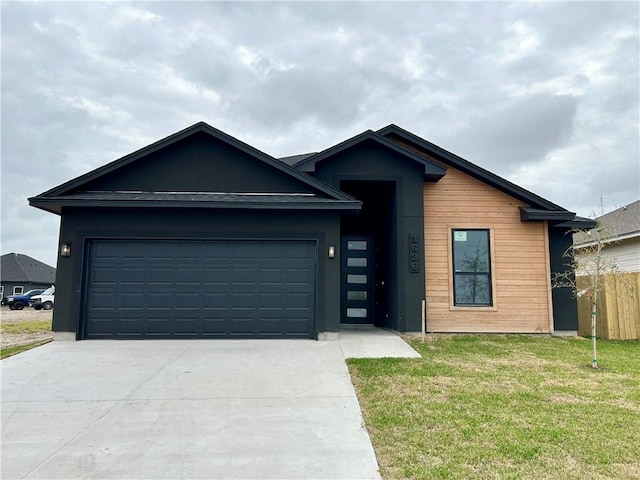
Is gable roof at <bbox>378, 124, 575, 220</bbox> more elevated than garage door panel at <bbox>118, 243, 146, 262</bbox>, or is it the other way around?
gable roof at <bbox>378, 124, 575, 220</bbox>

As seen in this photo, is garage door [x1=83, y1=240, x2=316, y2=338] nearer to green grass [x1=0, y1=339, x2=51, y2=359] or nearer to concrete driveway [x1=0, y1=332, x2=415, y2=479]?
green grass [x1=0, y1=339, x2=51, y2=359]

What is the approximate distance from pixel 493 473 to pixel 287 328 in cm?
599

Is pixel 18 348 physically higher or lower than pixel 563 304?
lower

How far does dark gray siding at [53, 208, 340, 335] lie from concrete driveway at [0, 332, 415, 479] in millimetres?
1558

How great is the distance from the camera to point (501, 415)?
4316 mm

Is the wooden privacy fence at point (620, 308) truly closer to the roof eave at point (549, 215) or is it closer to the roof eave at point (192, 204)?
the roof eave at point (549, 215)

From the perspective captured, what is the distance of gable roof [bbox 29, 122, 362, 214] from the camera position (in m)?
8.45

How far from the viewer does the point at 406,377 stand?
19.0ft

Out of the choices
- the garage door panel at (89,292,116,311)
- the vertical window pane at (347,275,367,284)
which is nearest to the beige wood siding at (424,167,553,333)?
the vertical window pane at (347,275,367,284)

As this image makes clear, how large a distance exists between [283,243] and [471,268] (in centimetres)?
491

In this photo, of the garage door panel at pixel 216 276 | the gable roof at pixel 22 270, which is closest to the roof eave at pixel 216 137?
the garage door panel at pixel 216 276

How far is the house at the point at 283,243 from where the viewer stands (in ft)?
28.3

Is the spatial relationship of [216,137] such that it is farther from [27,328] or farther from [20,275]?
[20,275]

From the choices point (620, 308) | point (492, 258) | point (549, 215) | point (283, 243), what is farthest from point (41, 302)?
point (620, 308)
